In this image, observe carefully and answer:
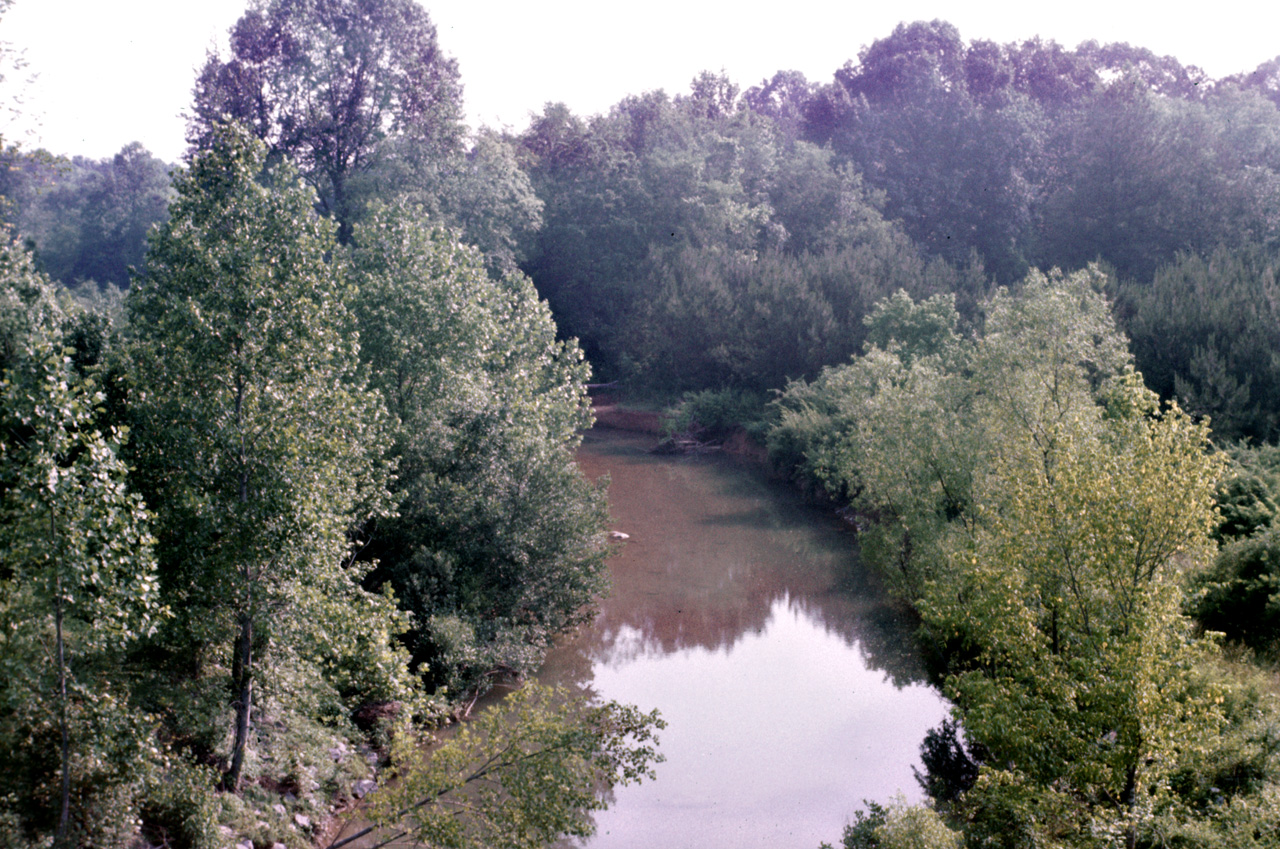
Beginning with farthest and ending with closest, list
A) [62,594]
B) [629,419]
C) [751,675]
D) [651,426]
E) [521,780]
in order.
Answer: [629,419]
[651,426]
[751,675]
[521,780]
[62,594]

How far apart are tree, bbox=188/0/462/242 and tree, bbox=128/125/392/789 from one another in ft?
106

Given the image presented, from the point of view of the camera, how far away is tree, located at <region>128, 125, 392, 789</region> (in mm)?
11016

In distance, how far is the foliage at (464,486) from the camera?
1758 centimetres

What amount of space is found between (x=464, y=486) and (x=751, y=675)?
25.5ft

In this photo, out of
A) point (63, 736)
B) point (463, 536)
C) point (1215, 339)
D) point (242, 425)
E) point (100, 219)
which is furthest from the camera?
point (100, 219)

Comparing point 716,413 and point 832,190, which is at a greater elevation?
point 832,190

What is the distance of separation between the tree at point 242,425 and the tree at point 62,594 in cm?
164

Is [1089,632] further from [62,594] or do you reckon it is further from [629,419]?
[629,419]

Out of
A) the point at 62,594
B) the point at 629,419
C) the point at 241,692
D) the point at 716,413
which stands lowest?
the point at 629,419

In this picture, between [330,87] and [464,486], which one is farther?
[330,87]

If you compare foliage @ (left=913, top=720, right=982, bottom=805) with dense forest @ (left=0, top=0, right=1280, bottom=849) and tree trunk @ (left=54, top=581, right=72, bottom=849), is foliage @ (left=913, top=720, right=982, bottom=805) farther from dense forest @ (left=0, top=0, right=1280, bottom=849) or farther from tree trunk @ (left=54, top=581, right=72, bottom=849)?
tree trunk @ (left=54, top=581, right=72, bottom=849)

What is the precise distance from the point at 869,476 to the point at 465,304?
11.2 meters

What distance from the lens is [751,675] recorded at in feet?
66.6

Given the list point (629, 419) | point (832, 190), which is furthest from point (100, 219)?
point (832, 190)
